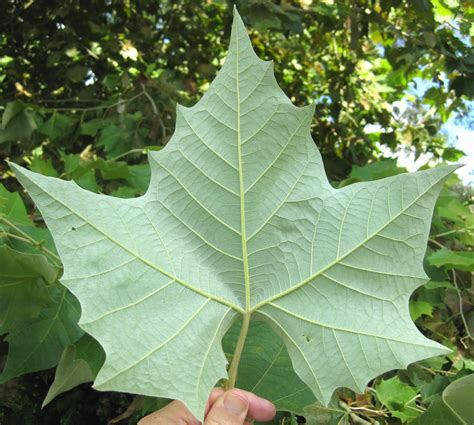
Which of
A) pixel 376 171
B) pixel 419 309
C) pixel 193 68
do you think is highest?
pixel 193 68

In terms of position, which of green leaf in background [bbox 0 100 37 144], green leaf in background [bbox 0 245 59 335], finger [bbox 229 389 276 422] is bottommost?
finger [bbox 229 389 276 422]

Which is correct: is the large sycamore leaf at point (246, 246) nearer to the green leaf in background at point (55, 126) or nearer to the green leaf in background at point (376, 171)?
the green leaf in background at point (376, 171)

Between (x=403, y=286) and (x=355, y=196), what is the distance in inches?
4.5

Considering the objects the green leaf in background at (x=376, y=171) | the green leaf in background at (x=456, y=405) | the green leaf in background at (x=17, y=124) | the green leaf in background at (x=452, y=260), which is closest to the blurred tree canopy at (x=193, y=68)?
the green leaf in background at (x=17, y=124)

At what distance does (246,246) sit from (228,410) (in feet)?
0.68

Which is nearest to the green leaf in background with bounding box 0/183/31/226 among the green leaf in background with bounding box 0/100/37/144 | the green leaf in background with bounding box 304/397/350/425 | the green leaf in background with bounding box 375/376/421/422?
the green leaf in background with bounding box 304/397/350/425

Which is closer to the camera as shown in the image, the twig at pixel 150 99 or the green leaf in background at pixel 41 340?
the green leaf in background at pixel 41 340

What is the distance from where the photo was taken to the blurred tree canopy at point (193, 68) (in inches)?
74.0

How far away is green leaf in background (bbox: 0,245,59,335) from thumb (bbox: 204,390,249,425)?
12.4 inches

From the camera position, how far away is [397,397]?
33.9 inches

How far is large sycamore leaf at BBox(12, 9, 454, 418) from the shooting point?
0.54 m

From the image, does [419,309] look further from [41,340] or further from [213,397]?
[41,340]

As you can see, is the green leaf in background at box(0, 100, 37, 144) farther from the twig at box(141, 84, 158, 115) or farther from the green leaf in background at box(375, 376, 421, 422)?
the green leaf in background at box(375, 376, 421, 422)

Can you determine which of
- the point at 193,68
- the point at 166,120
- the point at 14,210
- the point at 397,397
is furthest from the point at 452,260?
the point at 193,68
